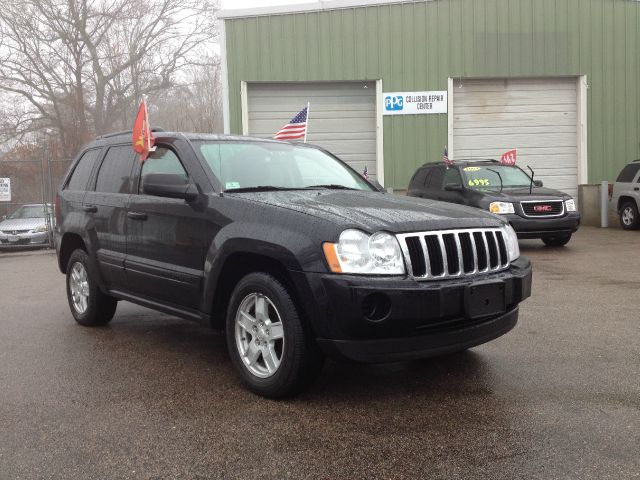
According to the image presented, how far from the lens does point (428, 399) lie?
3.71 metres

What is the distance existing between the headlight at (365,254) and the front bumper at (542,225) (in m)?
7.42

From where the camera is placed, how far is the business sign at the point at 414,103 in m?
16.8

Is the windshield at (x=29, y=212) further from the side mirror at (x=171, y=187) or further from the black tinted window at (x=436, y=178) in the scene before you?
the side mirror at (x=171, y=187)

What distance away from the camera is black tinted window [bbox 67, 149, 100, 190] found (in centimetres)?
588

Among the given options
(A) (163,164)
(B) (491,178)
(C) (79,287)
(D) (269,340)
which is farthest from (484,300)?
(B) (491,178)

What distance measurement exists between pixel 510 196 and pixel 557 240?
1.74 m

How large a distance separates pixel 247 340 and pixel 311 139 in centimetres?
1390

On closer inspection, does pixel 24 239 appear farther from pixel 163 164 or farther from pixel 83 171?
pixel 163 164

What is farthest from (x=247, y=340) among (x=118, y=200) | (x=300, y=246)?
(x=118, y=200)

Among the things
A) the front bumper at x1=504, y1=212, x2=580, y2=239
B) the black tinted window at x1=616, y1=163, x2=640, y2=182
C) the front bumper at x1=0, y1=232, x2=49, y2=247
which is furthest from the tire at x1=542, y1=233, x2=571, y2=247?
the front bumper at x1=0, y1=232, x2=49, y2=247

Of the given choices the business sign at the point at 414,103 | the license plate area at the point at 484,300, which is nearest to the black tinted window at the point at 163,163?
the license plate area at the point at 484,300

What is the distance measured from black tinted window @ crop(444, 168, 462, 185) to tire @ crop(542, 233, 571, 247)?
1900 mm

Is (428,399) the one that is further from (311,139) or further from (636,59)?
(636,59)

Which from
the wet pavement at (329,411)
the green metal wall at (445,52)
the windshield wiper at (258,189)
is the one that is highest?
the green metal wall at (445,52)
